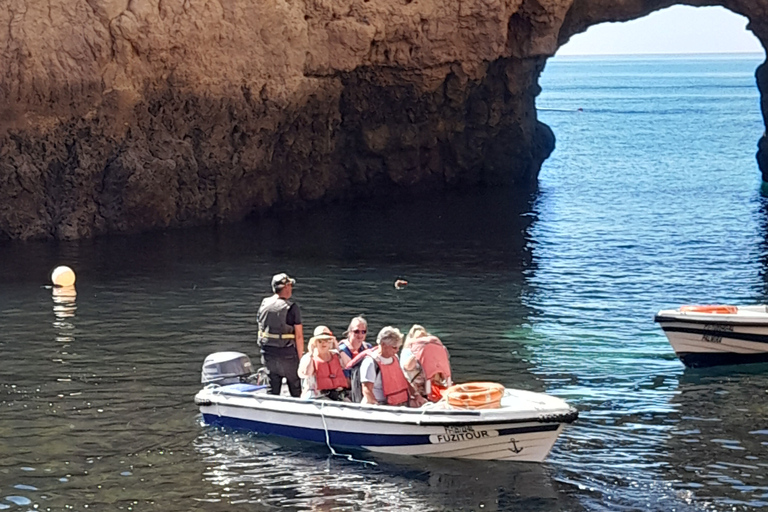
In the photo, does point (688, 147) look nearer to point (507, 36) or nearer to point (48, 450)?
point (507, 36)

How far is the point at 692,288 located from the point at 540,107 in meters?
104

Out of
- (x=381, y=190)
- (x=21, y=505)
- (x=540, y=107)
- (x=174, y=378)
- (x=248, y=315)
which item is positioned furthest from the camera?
(x=540, y=107)

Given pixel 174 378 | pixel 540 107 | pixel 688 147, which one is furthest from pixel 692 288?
pixel 540 107

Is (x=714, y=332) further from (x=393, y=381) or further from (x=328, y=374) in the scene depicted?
(x=328, y=374)

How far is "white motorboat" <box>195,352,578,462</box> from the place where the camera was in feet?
48.5

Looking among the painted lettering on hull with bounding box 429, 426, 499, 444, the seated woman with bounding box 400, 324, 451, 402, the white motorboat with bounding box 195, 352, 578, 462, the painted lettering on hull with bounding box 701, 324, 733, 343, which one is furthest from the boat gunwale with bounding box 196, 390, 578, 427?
the painted lettering on hull with bounding box 701, 324, 733, 343

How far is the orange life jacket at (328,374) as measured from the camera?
638 inches

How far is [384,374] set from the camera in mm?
15797

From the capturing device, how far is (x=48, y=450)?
16.0m

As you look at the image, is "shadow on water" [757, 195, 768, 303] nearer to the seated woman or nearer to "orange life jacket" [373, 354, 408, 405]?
the seated woman

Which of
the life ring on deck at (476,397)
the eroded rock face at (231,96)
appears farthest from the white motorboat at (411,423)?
the eroded rock face at (231,96)

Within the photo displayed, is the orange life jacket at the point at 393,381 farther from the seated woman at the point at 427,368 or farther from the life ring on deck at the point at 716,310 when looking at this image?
the life ring on deck at the point at 716,310

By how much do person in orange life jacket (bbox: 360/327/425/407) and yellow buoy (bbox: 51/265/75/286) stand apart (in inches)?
483

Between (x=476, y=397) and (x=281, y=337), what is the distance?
2912mm
